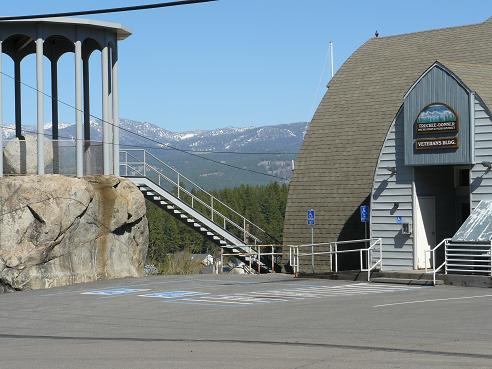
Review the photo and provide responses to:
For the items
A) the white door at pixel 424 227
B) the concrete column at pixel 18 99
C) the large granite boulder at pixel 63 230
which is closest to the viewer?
the white door at pixel 424 227

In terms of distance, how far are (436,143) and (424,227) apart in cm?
313

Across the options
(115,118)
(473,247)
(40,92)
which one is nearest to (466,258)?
(473,247)

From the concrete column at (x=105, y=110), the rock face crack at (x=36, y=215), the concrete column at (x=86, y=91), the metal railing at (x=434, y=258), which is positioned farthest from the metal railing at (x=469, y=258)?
the concrete column at (x=86, y=91)

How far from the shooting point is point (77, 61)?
1480 inches

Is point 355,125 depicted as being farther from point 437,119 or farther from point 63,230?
point 63,230

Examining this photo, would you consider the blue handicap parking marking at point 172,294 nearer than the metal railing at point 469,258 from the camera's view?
Yes

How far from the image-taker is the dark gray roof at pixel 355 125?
4075 centimetres

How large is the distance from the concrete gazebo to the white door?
1173 centimetres

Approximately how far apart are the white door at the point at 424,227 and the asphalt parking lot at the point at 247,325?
10.0ft

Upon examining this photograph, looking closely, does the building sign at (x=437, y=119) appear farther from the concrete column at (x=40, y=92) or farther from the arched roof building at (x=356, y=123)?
the concrete column at (x=40, y=92)

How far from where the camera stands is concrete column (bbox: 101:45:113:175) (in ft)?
126

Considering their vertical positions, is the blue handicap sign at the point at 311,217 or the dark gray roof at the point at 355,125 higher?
the dark gray roof at the point at 355,125

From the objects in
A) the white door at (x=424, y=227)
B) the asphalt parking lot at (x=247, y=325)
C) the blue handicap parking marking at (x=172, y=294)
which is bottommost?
the asphalt parking lot at (x=247, y=325)

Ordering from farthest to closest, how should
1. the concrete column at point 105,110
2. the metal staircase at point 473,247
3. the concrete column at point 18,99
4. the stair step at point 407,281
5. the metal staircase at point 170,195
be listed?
1. the concrete column at point 18,99
2. the metal staircase at point 170,195
3. the concrete column at point 105,110
4. the stair step at point 407,281
5. the metal staircase at point 473,247
